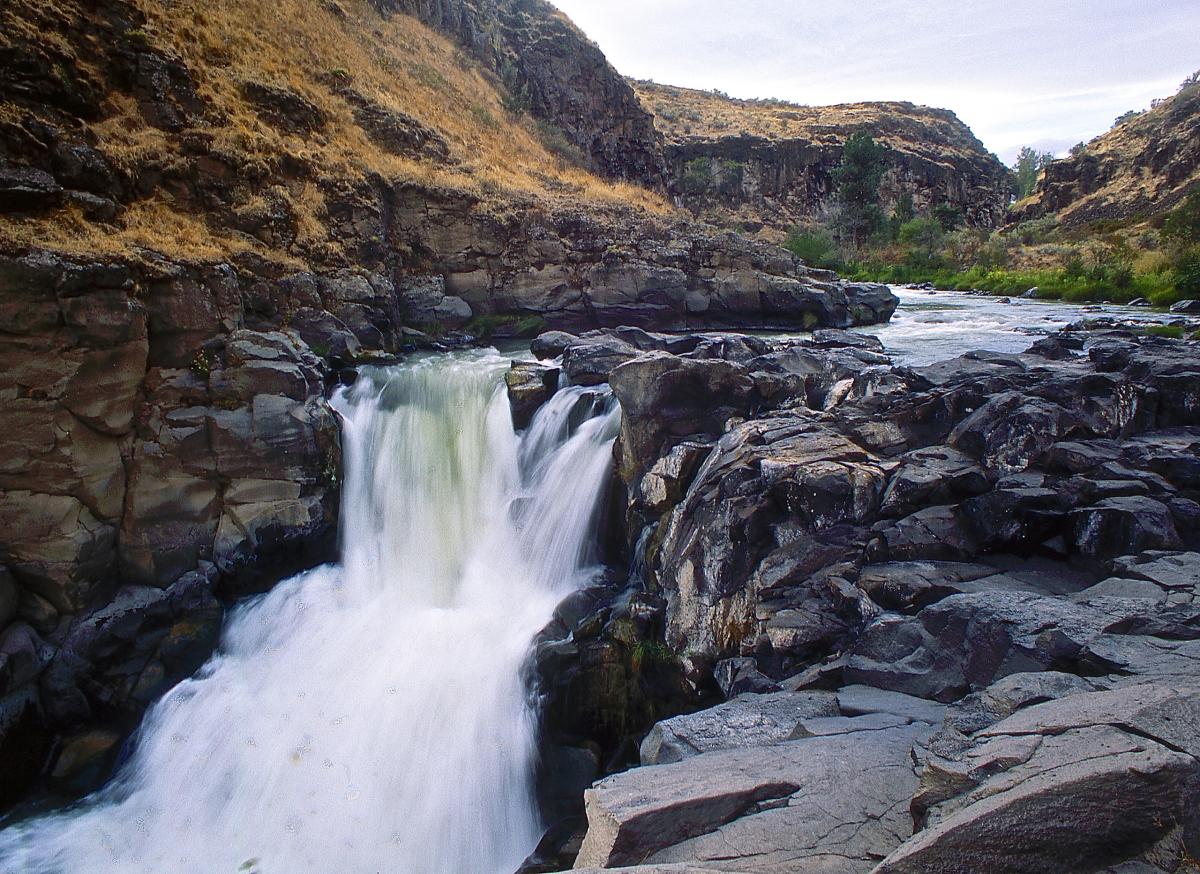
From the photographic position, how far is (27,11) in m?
12.8

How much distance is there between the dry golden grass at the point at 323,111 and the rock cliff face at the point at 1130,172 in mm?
42454

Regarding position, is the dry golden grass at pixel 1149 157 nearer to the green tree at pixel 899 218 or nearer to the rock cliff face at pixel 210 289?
the green tree at pixel 899 218

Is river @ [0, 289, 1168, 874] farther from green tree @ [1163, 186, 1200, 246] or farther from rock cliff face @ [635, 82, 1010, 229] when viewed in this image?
rock cliff face @ [635, 82, 1010, 229]

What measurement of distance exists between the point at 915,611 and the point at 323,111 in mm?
23689

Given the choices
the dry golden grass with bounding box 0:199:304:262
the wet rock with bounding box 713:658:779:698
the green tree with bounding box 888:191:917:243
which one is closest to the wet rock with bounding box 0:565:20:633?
the dry golden grass with bounding box 0:199:304:262

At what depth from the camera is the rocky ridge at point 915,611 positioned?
115 inches

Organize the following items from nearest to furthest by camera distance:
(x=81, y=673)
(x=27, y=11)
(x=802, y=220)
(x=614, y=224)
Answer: (x=81, y=673) → (x=27, y=11) → (x=614, y=224) → (x=802, y=220)

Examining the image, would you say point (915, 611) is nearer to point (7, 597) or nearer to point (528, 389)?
point (528, 389)

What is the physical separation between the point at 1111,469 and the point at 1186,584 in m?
1.99

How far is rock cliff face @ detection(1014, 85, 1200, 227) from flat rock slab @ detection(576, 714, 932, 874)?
56.2 metres

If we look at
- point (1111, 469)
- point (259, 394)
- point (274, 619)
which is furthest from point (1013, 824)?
point (259, 394)

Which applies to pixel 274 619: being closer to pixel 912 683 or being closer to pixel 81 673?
pixel 81 673

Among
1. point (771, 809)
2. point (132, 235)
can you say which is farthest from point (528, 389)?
point (771, 809)

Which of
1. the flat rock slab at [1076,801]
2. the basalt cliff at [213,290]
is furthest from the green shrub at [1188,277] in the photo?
the flat rock slab at [1076,801]
